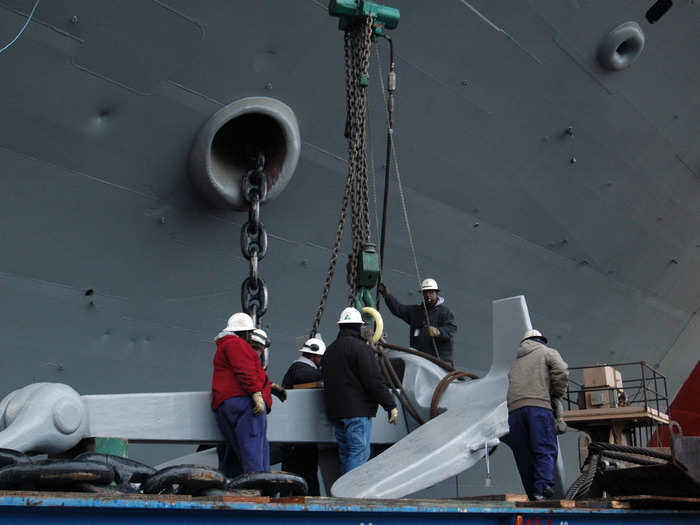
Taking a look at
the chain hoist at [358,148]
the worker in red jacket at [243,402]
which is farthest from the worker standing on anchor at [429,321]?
the worker in red jacket at [243,402]

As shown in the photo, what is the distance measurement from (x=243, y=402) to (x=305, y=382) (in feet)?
3.60

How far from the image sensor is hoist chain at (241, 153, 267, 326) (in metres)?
5.50

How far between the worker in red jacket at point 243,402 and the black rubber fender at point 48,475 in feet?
6.71

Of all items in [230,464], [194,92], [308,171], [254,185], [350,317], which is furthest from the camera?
[308,171]

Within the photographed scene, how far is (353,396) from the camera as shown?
189 inches

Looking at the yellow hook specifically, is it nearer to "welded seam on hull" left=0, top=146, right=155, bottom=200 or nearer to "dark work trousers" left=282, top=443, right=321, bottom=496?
"dark work trousers" left=282, top=443, right=321, bottom=496

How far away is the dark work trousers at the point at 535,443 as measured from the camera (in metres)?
4.49

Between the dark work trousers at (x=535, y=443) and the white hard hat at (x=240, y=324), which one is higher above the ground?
the white hard hat at (x=240, y=324)

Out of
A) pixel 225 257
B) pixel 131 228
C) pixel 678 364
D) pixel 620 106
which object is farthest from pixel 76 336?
pixel 678 364

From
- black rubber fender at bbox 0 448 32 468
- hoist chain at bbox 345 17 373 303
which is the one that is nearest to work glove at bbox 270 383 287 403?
hoist chain at bbox 345 17 373 303

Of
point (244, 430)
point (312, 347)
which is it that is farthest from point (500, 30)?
point (244, 430)

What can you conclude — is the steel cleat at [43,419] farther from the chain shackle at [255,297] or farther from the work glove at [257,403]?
the chain shackle at [255,297]

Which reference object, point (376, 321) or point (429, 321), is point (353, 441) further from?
point (429, 321)

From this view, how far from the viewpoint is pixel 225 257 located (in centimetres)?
670
